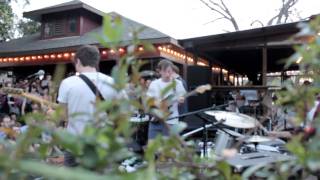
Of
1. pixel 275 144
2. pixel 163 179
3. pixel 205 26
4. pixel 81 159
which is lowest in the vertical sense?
pixel 275 144

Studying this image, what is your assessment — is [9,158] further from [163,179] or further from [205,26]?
[205,26]

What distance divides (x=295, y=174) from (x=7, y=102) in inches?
388

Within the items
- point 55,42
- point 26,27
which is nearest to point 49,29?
point 55,42

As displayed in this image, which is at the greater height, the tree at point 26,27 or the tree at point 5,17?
the tree at point 26,27

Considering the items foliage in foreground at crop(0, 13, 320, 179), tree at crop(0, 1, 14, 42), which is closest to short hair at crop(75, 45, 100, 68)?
foliage in foreground at crop(0, 13, 320, 179)

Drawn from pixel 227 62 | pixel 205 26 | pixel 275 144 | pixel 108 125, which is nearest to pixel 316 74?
pixel 108 125

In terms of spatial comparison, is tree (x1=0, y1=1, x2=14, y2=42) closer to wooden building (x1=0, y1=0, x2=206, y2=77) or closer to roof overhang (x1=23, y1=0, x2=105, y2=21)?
roof overhang (x1=23, y1=0, x2=105, y2=21)

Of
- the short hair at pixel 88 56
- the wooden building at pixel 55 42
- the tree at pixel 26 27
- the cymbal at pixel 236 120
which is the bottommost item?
the cymbal at pixel 236 120

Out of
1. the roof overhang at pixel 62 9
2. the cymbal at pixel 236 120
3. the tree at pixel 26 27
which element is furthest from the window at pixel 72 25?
the cymbal at pixel 236 120

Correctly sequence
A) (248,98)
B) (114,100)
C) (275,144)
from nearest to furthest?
(114,100) < (275,144) < (248,98)

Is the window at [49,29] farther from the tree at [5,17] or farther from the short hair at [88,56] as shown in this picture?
the short hair at [88,56]

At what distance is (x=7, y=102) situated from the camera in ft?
33.8

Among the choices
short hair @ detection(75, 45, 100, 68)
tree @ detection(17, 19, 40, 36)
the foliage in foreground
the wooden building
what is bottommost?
the foliage in foreground

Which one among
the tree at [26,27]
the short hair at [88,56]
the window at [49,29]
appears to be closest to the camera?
the short hair at [88,56]
